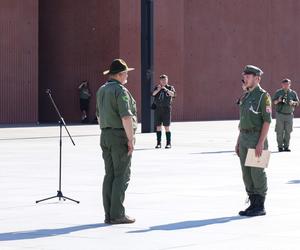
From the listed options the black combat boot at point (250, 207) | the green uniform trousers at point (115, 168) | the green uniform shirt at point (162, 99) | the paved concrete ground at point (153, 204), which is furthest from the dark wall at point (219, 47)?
the green uniform trousers at point (115, 168)

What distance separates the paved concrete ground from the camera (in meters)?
10.5

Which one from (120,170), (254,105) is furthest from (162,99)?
(120,170)

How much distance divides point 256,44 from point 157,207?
35912mm

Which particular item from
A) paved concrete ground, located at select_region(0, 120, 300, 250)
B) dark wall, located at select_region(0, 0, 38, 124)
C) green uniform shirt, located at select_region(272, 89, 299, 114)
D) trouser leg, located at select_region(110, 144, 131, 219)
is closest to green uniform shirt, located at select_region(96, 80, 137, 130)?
trouser leg, located at select_region(110, 144, 131, 219)

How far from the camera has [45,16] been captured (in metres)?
45.5

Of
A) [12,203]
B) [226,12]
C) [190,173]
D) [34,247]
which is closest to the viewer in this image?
[34,247]

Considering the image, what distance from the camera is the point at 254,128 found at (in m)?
12.9

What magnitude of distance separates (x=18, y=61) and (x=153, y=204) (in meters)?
29.3

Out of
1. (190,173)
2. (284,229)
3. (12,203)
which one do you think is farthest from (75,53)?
(284,229)

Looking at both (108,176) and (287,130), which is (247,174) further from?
(287,130)

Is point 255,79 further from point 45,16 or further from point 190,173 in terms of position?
point 45,16

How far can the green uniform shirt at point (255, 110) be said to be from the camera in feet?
42.1

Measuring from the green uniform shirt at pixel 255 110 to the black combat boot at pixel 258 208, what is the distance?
0.91 metres

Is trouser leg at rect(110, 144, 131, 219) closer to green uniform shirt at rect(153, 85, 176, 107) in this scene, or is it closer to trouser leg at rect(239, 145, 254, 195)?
trouser leg at rect(239, 145, 254, 195)
